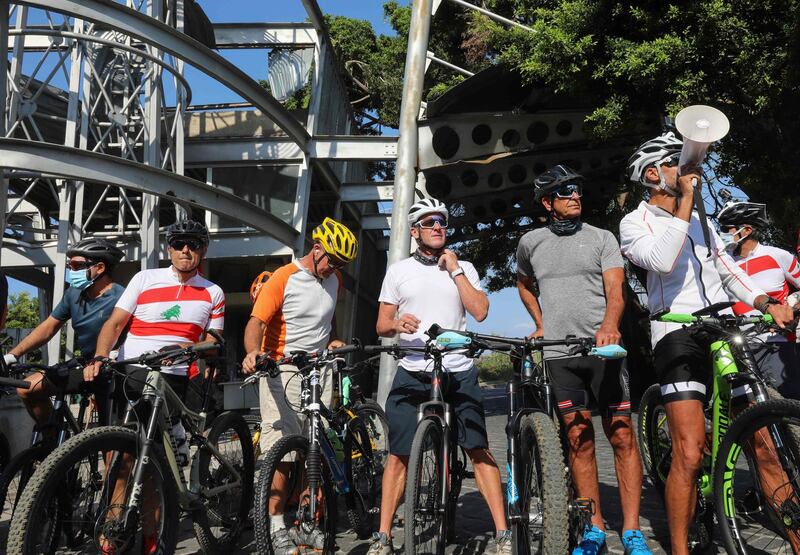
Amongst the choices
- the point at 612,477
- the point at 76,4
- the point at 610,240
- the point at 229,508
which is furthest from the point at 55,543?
the point at 76,4

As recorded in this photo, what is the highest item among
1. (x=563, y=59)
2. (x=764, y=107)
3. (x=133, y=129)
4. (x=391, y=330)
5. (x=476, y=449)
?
(x=133, y=129)

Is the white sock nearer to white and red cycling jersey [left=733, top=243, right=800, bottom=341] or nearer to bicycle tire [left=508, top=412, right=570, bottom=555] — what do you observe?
bicycle tire [left=508, top=412, right=570, bottom=555]

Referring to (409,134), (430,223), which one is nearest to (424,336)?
(430,223)

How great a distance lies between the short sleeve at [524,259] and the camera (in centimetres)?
441

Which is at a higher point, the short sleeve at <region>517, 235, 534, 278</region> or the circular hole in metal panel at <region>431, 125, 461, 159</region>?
the circular hole in metal panel at <region>431, 125, 461, 159</region>

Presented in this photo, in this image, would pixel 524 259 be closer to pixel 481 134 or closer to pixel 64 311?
pixel 64 311

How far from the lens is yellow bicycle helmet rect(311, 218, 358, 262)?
183 inches

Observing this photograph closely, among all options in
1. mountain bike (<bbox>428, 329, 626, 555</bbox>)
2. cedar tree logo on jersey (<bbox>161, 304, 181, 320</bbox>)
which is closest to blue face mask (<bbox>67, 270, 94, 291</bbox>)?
cedar tree logo on jersey (<bbox>161, 304, 181, 320</bbox>)

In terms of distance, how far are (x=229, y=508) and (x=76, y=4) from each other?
9.13 metres

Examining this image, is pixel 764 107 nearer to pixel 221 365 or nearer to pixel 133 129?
pixel 221 365

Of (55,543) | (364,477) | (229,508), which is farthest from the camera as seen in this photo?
(364,477)

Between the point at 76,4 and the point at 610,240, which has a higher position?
the point at 76,4

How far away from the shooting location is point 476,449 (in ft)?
13.7

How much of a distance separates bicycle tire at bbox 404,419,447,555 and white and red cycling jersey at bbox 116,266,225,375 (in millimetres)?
1717
